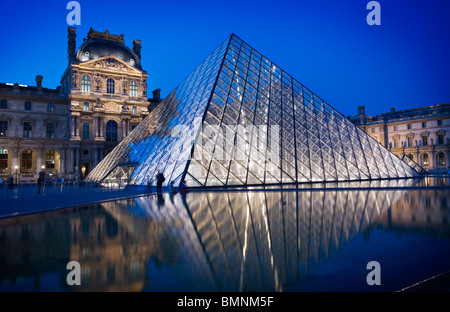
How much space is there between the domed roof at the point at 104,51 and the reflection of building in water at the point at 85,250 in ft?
137

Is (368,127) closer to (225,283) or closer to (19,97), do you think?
(19,97)

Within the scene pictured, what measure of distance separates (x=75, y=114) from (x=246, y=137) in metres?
30.8

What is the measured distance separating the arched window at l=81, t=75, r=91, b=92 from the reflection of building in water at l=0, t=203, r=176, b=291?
39455 mm

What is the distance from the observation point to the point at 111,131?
4450 cm

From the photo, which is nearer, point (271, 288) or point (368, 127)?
point (271, 288)

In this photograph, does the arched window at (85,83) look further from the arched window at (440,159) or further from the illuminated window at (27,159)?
the arched window at (440,159)

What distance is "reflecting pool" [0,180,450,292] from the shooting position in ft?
10.0

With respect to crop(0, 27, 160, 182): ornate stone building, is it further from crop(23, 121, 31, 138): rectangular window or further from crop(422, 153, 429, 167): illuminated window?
crop(422, 153, 429, 167): illuminated window

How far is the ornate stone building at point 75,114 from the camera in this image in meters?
40.1

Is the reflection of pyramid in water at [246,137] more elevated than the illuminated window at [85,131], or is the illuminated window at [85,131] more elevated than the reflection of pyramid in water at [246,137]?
the illuminated window at [85,131]

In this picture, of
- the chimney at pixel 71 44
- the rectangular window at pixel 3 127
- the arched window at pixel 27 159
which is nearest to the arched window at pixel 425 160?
the chimney at pixel 71 44

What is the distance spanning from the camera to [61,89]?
47.3 metres

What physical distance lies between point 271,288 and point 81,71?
45.3 m

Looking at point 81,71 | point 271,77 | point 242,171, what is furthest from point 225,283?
point 81,71
